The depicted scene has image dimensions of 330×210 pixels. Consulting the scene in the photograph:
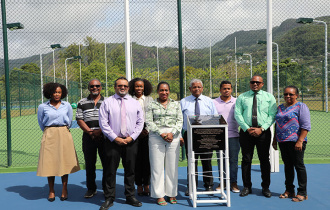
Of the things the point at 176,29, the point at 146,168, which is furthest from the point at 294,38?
the point at 146,168

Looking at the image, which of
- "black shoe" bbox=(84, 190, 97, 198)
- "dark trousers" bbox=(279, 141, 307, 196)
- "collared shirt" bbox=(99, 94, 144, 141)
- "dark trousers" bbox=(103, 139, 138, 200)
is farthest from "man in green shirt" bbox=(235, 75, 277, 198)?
"black shoe" bbox=(84, 190, 97, 198)

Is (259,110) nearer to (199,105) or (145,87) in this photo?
(199,105)

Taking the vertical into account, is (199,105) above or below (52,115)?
above

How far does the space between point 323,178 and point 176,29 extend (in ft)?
12.9

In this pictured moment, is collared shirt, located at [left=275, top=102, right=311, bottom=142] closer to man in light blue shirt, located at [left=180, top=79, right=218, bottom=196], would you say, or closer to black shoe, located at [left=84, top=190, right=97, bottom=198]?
man in light blue shirt, located at [left=180, top=79, right=218, bottom=196]

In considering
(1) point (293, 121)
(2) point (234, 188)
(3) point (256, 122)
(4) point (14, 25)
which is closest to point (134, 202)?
(2) point (234, 188)

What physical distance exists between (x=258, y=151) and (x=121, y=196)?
Result: 2221 millimetres

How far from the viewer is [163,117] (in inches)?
173

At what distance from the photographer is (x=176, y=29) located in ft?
21.1

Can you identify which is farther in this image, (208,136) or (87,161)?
(87,161)

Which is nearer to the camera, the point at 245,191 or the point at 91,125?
the point at 91,125

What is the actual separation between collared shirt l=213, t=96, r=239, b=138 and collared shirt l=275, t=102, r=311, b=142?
0.69m

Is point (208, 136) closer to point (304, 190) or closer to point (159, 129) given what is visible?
point (159, 129)

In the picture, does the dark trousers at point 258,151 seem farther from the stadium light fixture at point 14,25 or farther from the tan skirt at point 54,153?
the stadium light fixture at point 14,25
